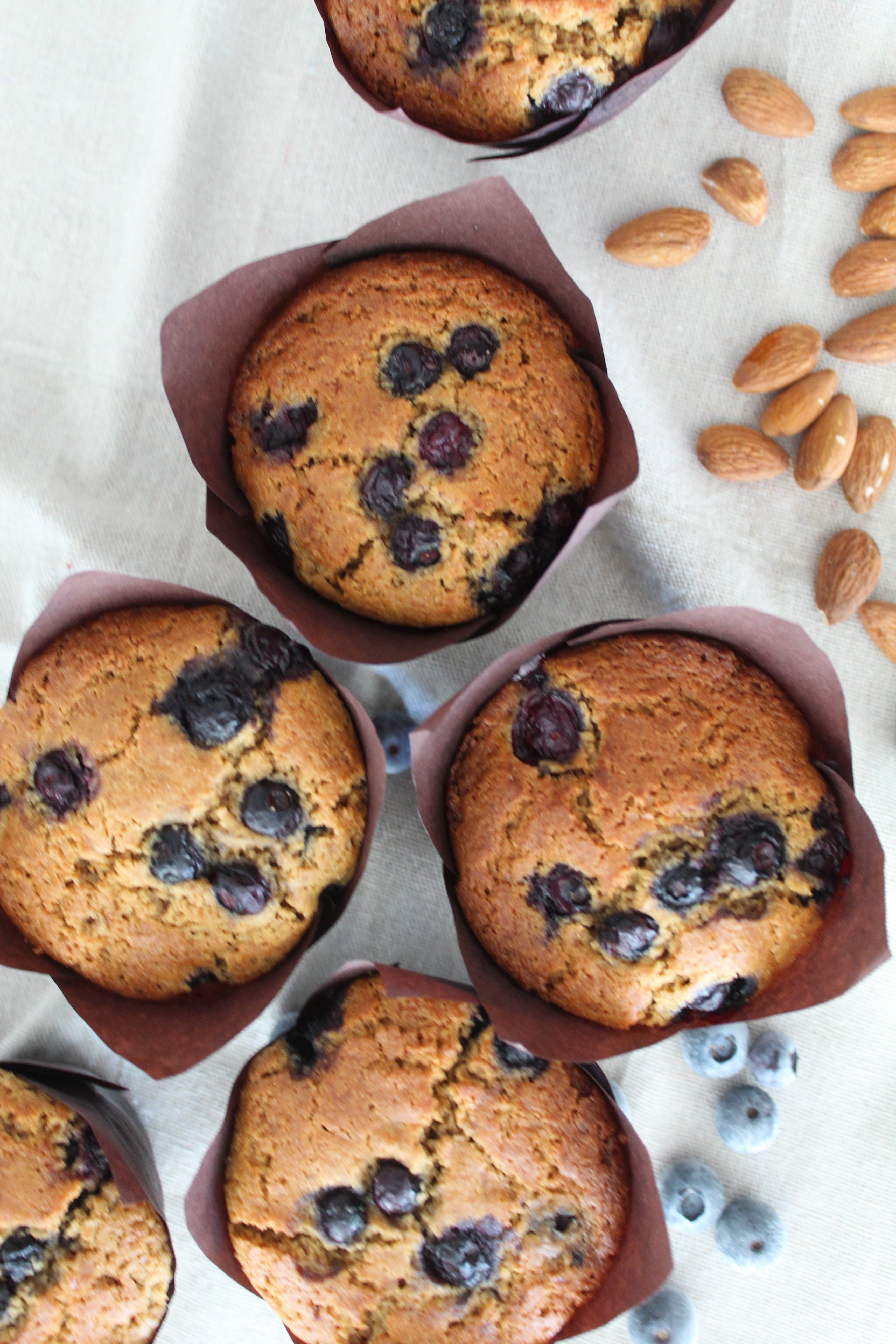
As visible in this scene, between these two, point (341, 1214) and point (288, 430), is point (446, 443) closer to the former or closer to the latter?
point (288, 430)

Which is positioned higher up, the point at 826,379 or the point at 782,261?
the point at 782,261

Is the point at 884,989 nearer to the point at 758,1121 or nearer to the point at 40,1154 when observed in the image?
the point at 758,1121

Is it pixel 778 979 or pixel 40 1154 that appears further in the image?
pixel 40 1154

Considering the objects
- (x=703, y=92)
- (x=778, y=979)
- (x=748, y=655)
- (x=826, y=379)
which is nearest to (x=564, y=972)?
(x=778, y=979)

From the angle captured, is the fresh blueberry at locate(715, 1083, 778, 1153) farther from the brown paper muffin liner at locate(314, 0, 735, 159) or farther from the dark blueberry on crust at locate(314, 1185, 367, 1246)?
the brown paper muffin liner at locate(314, 0, 735, 159)

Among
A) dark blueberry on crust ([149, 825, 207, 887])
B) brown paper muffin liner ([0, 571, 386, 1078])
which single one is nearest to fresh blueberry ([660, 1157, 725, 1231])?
brown paper muffin liner ([0, 571, 386, 1078])

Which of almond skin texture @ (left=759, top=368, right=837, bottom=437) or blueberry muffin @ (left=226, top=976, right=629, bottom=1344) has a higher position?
almond skin texture @ (left=759, top=368, right=837, bottom=437)

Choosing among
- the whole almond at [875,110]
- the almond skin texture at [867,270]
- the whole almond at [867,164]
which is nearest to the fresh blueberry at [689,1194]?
the almond skin texture at [867,270]

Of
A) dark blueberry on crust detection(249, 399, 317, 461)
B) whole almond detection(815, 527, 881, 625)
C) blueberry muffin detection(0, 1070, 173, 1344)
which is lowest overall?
blueberry muffin detection(0, 1070, 173, 1344)
